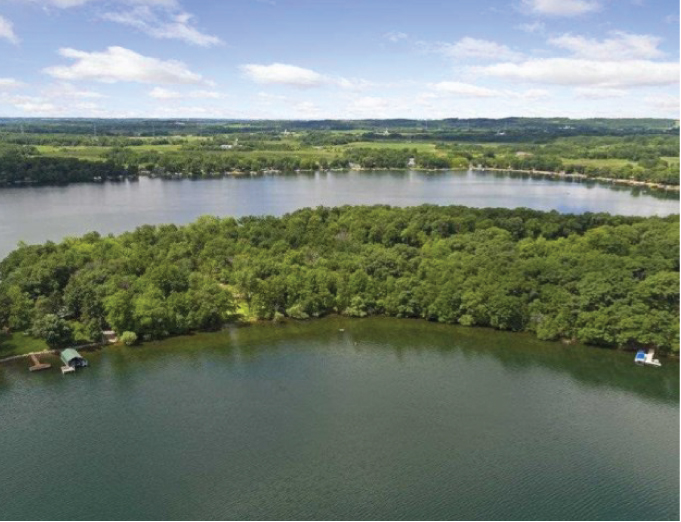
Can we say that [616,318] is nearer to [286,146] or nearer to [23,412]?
[23,412]

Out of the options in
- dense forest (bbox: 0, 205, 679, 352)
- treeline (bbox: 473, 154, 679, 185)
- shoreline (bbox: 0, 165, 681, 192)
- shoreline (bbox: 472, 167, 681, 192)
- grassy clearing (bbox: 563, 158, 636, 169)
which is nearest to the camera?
dense forest (bbox: 0, 205, 679, 352)

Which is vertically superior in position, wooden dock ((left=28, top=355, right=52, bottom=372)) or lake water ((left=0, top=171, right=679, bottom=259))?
lake water ((left=0, top=171, right=679, bottom=259))

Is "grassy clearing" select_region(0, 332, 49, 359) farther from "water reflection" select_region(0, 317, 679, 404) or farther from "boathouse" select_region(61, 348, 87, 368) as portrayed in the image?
"boathouse" select_region(61, 348, 87, 368)

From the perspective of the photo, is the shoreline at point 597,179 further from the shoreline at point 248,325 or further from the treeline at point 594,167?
the shoreline at point 248,325

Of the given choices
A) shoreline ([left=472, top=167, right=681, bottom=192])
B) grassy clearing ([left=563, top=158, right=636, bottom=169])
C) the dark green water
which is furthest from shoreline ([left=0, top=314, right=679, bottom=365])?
grassy clearing ([left=563, top=158, right=636, bottom=169])

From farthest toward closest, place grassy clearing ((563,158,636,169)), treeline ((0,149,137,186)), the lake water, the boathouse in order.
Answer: grassy clearing ((563,158,636,169)) < treeline ((0,149,137,186)) < the lake water < the boathouse

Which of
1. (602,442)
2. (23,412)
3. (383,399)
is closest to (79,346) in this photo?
(23,412)
